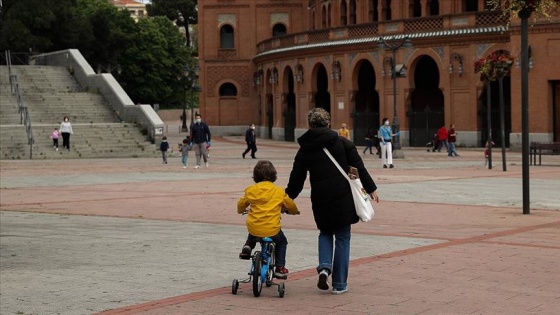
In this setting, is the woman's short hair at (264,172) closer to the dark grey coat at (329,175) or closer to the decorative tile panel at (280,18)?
the dark grey coat at (329,175)

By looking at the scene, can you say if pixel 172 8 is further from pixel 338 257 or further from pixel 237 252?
pixel 338 257

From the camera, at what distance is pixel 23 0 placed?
74.1 metres

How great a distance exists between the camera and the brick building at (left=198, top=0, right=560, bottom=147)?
51.9 metres

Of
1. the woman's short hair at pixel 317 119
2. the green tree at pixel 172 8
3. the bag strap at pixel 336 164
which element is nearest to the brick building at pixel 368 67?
the woman's short hair at pixel 317 119

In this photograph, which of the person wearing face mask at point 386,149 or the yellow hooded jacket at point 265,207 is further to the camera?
the person wearing face mask at point 386,149

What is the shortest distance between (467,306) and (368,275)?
6.85ft

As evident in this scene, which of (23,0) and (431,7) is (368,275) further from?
(23,0)

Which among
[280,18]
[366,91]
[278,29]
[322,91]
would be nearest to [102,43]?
[278,29]

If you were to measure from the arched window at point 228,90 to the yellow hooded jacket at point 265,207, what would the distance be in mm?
72177

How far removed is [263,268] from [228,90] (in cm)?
7253

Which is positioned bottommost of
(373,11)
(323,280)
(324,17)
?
(323,280)

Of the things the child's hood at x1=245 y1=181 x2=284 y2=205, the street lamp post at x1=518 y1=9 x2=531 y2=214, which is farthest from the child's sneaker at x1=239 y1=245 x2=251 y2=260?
the street lamp post at x1=518 y1=9 x2=531 y2=214

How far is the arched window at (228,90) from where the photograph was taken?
83.1 m

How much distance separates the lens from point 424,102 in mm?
62375
